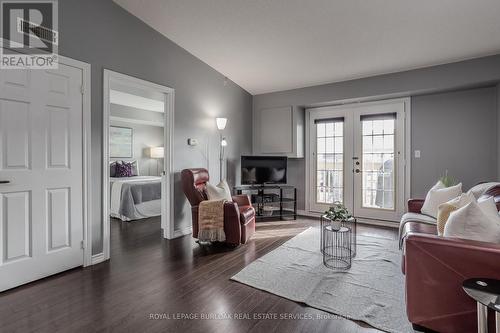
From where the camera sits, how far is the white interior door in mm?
2205

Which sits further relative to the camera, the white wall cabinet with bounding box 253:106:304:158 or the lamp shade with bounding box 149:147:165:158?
the lamp shade with bounding box 149:147:165:158

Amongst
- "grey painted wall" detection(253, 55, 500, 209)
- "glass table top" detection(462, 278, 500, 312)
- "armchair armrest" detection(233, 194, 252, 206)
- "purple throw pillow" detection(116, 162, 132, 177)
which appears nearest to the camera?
"glass table top" detection(462, 278, 500, 312)

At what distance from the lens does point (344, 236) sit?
3332 millimetres

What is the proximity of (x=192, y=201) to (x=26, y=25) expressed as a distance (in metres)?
2.45

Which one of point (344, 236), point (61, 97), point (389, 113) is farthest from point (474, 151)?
point (61, 97)

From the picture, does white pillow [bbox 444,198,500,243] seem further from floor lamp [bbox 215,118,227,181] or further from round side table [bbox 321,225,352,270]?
floor lamp [bbox 215,118,227,181]

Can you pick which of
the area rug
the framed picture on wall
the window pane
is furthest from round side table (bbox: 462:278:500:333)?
the framed picture on wall

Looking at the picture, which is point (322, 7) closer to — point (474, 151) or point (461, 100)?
point (461, 100)

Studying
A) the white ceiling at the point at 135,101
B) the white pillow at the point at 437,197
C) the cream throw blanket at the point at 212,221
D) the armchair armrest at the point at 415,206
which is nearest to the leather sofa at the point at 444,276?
the white pillow at the point at 437,197

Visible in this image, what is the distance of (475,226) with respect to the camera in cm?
170

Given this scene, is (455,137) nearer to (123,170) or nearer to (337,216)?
(337,216)

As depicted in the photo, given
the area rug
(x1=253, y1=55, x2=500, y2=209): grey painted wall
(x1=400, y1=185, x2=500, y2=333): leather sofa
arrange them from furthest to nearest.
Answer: (x1=253, y1=55, x2=500, y2=209): grey painted wall, the area rug, (x1=400, y1=185, x2=500, y2=333): leather sofa

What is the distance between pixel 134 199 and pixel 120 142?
8.32 feet

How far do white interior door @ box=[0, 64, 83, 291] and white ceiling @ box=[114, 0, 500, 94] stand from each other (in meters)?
1.37
